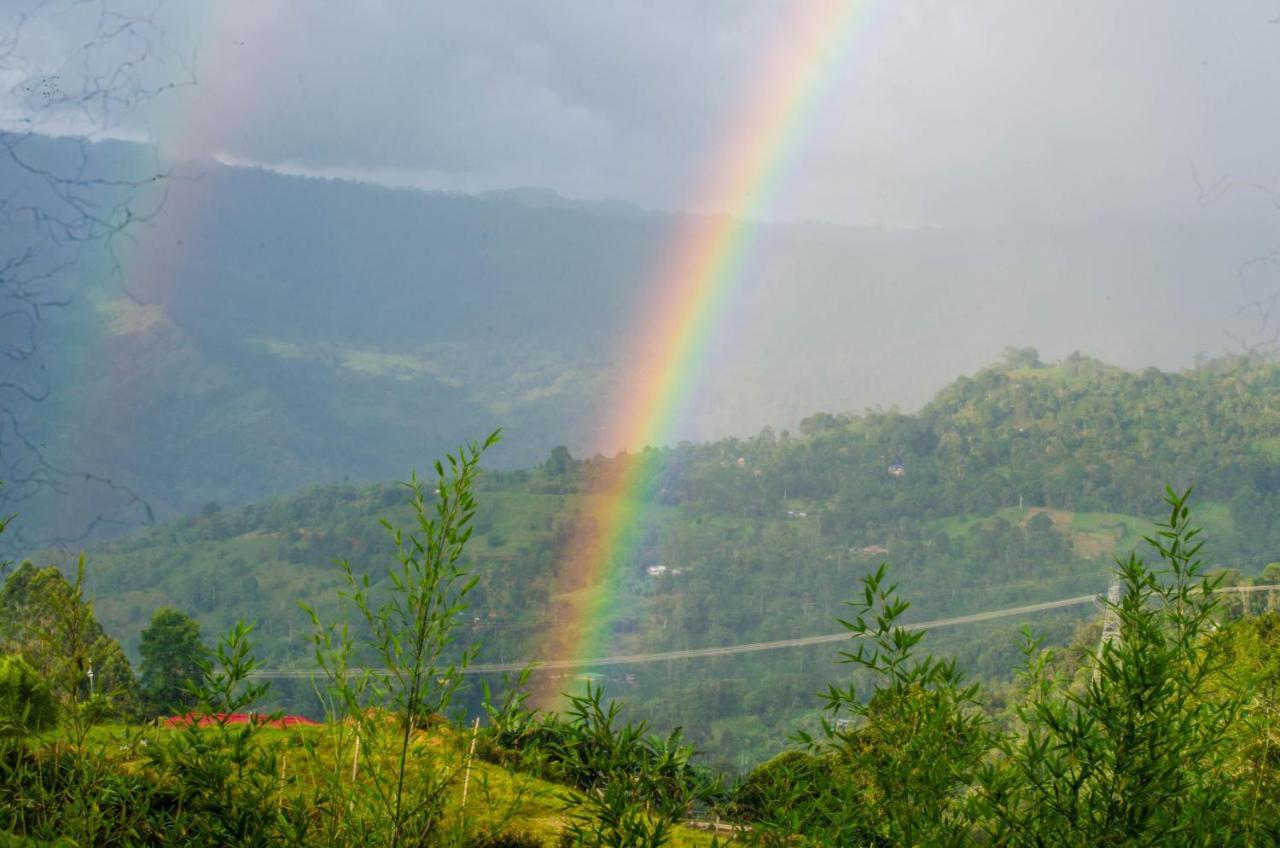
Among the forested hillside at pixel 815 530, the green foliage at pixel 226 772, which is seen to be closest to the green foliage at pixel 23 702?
the green foliage at pixel 226 772

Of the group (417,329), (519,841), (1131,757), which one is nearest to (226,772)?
(1131,757)

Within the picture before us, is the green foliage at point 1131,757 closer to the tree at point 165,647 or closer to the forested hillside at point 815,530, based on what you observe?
the tree at point 165,647

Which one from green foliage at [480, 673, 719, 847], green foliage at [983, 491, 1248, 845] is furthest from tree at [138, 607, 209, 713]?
green foliage at [983, 491, 1248, 845]

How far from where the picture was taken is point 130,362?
9212 centimetres

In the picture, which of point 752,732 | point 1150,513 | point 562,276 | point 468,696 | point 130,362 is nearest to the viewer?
point 468,696

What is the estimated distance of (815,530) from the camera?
63.8m

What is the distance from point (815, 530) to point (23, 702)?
6070cm

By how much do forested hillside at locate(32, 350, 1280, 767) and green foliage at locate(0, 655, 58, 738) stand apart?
3503 cm

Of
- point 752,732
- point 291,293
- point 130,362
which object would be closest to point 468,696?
point 752,732

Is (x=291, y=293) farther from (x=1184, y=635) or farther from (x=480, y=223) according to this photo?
(x=1184, y=635)

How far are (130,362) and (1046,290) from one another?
3778 inches

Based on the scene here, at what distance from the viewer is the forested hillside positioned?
48188 millimetres

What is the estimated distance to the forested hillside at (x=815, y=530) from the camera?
48.2 metres

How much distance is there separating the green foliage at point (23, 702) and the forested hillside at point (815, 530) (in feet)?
115
